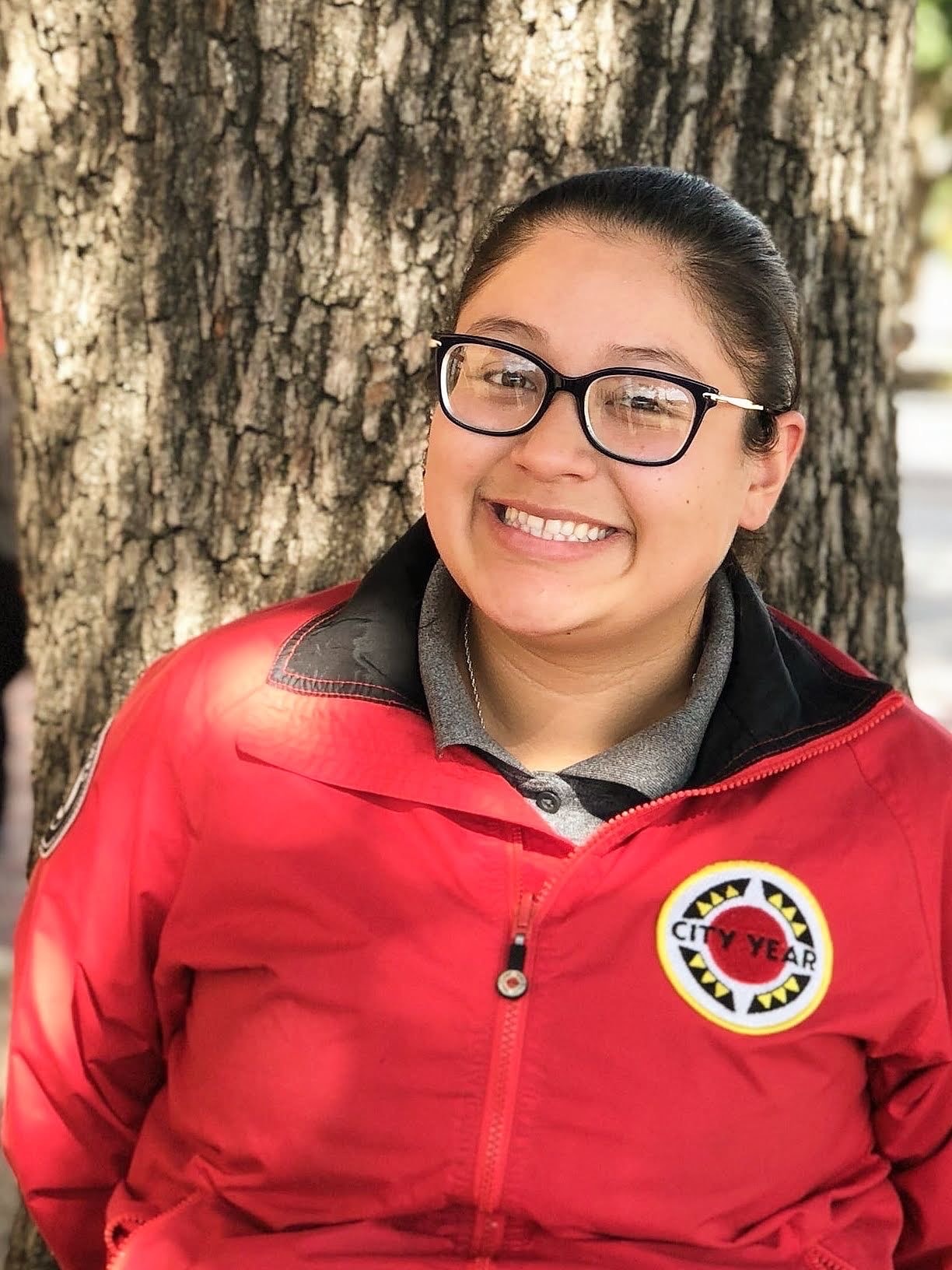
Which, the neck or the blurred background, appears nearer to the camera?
the neck

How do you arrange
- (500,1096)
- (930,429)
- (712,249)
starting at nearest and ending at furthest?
1. (500,1096)
2. (712,249)
3. (930,429)

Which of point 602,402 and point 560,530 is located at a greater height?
point 602,402

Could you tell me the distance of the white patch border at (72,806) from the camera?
2232 millimetres

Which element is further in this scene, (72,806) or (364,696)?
(72,806)

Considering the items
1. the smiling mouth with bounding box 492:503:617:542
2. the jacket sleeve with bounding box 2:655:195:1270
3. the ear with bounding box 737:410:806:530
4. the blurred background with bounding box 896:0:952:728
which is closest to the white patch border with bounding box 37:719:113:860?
the jacket sleeve with bounding box 2:655:195:1270

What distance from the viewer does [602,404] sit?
6.53 feet

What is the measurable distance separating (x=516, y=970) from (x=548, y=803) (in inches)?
10.4

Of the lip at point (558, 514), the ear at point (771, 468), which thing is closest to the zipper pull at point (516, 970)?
the lip at point (558, 514)

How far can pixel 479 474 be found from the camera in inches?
81.2

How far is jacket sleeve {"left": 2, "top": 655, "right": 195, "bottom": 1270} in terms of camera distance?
84.6 inches

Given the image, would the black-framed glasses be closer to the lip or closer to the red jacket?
the lip

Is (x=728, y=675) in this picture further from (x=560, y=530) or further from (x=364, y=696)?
(x=364, y=696)

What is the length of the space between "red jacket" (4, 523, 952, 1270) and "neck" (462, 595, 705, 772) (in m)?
0.11

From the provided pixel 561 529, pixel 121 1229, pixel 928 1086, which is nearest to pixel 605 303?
pixel 561 529
